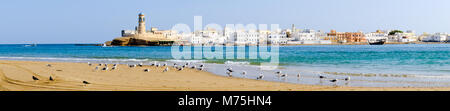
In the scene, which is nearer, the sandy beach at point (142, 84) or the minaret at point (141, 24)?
the sandy beach at point (142, 84)

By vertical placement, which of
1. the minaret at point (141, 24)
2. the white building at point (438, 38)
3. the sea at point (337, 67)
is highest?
the minaret at point (141, 24)

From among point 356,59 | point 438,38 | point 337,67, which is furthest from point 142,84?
point 438,38

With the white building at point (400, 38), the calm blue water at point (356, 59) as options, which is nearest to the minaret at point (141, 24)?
the calm blue water at point (356, 59)

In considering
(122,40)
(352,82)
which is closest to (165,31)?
(122,40)

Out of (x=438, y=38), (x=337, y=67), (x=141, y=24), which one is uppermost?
(x=141, y=24)

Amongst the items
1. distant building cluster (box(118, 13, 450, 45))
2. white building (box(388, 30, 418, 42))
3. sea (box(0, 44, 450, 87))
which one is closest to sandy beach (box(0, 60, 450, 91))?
sea (box(0, 44, 450, 87))

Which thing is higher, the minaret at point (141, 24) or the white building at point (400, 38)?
the minaret at point (141, 24)

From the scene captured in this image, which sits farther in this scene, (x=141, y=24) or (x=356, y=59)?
(x=141, y=24)

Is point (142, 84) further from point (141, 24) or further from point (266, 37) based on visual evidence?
point (266, 37)

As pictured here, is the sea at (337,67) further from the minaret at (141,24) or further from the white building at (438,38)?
the white building at (438,38)

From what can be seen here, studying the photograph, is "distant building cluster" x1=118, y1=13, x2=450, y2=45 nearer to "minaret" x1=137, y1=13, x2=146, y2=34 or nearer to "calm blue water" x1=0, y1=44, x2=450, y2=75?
"minaret" x1=137, y1=13, x2=146, y2=34
